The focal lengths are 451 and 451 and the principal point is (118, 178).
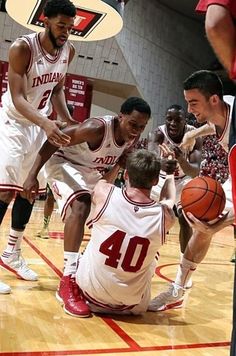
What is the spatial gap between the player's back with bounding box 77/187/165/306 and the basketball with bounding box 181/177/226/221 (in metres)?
0.35

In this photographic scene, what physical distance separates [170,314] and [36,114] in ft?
5.25

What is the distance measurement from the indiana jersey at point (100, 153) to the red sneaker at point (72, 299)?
0.91 meters

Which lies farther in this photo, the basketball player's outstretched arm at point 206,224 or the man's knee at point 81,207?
the man's knee at point 81,207

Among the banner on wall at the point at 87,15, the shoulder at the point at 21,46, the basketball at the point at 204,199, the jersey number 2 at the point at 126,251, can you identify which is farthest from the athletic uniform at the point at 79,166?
the banner on wall at the point at 87,15

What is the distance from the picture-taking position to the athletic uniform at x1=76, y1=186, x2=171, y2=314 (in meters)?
2.63

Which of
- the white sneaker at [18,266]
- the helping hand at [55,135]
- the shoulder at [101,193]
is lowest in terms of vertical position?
the white sneaker at [18,266]

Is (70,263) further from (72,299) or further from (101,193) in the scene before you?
(101,193)

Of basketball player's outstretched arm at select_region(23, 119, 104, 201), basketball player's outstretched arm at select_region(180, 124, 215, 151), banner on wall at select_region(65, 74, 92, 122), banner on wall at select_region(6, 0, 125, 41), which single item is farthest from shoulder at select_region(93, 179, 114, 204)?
banner on wall at select_region(65, 74, 92, 122)

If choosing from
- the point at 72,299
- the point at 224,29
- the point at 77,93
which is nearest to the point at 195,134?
the point at 72,299

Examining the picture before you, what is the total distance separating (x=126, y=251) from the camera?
8.63 feet

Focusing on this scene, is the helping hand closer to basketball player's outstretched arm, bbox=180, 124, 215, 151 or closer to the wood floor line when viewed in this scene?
basketball player's outstretched arm, bbox=180, 124, 215, 151

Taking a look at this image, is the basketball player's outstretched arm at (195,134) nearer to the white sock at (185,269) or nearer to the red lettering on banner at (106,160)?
the red lettering on banner at (106,160)

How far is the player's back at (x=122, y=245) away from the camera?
2.63 metres

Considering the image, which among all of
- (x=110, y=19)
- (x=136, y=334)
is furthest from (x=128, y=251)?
(x=110, y=19)
